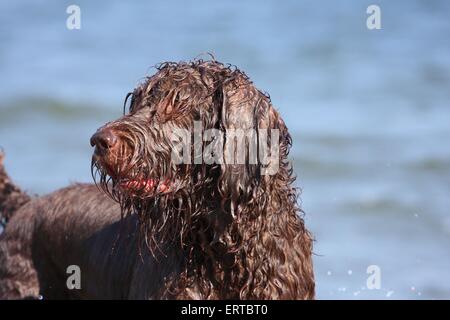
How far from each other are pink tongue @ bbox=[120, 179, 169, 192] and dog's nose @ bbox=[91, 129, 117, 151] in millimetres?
251

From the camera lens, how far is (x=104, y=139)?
5.52 meters

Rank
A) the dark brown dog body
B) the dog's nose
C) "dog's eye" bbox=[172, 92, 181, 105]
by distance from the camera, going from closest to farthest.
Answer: the dog's nose, "dog's eye" bbox=[172, 92, 181, 105], the dark brown dog body

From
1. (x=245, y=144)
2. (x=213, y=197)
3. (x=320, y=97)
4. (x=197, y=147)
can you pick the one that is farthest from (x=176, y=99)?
(x=320, y=97)

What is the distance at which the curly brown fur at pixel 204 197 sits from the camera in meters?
5.76

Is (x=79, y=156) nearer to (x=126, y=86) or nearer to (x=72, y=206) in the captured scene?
(x=126, y=86)

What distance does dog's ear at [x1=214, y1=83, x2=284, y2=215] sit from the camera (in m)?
5.82

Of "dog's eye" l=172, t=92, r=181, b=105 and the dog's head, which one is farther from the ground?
"dog's eye" l=172, t=92, r=181, b=105

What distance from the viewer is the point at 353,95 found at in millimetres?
17062

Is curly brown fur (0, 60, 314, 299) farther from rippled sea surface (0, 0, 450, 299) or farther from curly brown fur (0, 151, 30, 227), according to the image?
rippled sea surface (0, 0, 450, 299)

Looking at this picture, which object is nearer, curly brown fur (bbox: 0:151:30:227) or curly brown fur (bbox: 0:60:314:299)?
curly brown fur (bbox: 0:60:314:299)

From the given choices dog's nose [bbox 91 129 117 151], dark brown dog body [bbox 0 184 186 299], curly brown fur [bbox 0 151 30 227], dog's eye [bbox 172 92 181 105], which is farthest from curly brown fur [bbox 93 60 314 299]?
curly brown fur [bbox 0 151 30 227]

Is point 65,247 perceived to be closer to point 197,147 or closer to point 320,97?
point 197,147
